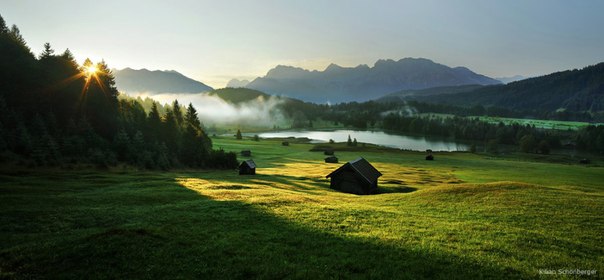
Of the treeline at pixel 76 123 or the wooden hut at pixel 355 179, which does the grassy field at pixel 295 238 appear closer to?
the wooden hut at pixel 355 179

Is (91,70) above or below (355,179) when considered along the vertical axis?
above

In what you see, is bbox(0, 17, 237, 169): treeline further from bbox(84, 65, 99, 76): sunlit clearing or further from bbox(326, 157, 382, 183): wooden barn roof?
bbox(326, 157, 382, 183): wooden barn roof

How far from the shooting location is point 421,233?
19.7m

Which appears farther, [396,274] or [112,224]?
[112,224]

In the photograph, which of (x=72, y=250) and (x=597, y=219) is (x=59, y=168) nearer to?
(x=72, y=250)

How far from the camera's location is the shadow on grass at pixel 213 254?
13641mm

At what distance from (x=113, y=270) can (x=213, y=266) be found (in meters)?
4.31

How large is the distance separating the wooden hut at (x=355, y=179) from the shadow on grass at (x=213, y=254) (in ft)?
108

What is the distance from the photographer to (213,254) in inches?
619

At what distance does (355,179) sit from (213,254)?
40.6 metres

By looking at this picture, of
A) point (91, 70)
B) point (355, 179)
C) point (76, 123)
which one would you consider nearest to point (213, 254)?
point (355, 179)

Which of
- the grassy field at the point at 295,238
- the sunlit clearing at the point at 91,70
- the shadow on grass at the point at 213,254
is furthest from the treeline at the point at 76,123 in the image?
the shadow on grass at the point at 213,254

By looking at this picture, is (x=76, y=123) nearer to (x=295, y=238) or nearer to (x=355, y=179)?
(x=355, y=179)

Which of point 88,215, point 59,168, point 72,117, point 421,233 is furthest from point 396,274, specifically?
point 72,117
